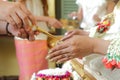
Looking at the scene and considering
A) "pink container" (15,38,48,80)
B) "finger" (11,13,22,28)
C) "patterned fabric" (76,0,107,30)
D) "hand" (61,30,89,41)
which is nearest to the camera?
"finger" (11,13,22,28)

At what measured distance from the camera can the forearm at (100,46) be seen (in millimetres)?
838

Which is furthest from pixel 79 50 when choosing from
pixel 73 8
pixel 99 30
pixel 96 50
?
pixel 73 8

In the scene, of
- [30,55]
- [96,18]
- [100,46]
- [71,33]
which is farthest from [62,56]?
[30,55]

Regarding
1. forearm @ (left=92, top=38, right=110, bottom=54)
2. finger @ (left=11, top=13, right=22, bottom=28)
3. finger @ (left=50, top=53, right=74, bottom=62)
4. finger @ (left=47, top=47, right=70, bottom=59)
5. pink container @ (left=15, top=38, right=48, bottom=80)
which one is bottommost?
pink container @ (left=15, top=38, right=48, bottom=80)

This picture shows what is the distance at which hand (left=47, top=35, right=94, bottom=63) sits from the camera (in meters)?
0.85

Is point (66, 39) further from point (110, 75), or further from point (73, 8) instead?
point (73, 8)

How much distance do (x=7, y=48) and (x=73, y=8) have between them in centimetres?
126

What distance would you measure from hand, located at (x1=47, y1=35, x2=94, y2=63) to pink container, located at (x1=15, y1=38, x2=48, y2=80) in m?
1.20

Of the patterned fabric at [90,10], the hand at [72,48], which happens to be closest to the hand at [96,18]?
the patterned fabric at [90,10]

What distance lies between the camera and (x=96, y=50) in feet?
2.80

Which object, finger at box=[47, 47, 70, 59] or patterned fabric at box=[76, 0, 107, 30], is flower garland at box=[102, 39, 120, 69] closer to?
finger at box=[47, 47, 70, 59]

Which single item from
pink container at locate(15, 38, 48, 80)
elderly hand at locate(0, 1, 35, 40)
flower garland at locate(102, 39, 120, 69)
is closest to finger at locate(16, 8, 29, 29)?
elderly hand at locate(0, 1, 35, 40)

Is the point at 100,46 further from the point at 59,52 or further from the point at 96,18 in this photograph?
the point at 96,18

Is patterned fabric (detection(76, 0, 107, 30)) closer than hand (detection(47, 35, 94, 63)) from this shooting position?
No
